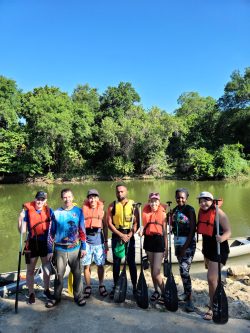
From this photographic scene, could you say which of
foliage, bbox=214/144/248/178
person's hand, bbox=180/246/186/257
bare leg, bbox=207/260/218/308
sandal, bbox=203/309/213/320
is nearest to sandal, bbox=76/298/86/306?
person's hand, bbox=180/246/186/257

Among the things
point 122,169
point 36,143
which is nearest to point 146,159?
point 122,169

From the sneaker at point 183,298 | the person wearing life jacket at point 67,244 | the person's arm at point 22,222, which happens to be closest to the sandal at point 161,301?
the sneaker at point 183,298

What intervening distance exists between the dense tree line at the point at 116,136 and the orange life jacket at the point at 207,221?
22.6 metres

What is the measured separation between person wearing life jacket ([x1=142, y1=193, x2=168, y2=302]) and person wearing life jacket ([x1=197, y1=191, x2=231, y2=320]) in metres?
0.53

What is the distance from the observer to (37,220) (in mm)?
4180

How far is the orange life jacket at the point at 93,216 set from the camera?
4387mm

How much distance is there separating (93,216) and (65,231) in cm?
51

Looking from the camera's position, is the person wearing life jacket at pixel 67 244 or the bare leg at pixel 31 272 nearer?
the person wearing life jacket at pixel 67 244

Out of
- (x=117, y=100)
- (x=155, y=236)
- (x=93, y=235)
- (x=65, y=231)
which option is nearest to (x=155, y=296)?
(x=155, y=236)

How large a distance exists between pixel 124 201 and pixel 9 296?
7.41 ft

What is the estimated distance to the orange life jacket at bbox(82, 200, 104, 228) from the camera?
4.39 m

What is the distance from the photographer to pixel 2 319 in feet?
12.3

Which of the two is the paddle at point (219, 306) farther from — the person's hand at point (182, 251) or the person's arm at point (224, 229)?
the person's hand at point (182, 251)

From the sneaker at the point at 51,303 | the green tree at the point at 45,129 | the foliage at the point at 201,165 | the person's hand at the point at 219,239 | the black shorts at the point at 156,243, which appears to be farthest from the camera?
the foliage at the point at 201,165
